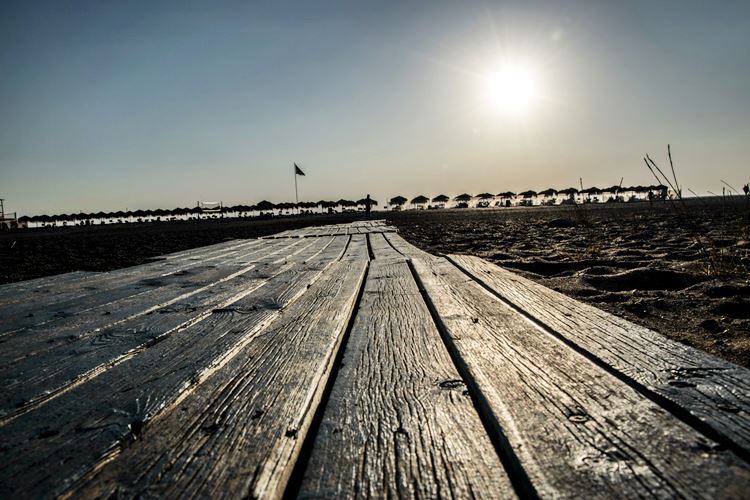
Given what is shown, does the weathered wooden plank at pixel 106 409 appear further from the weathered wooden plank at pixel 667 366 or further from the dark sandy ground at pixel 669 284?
the dark sandy ground at pixel 669 284

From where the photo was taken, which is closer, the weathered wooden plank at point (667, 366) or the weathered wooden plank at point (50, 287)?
the weathered wooden plank at point (667, 366)

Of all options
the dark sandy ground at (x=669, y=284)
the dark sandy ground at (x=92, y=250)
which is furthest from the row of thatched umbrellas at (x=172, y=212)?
the dark sandy ground at (x=669, y=284)

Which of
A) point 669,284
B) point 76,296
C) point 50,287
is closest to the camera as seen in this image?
point 76,296

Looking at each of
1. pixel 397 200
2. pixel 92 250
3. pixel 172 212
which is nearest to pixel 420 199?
pixel 397 200

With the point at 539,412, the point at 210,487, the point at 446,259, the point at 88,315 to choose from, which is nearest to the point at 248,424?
the point at 210,487

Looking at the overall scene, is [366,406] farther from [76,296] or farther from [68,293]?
[68,293]

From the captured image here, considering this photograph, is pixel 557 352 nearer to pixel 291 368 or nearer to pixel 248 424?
pixel 291 368

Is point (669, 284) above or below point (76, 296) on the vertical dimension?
below

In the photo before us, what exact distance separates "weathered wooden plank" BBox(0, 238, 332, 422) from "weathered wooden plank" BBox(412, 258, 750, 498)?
3.45 feet

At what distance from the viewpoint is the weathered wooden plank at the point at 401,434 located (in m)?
0.67

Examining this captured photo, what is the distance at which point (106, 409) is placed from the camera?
3.09 ft

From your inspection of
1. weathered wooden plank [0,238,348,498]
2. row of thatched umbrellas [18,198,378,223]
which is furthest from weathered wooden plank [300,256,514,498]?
row of thatched umbrellas [18,198,378,223]

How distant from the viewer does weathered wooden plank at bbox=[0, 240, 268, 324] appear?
1.85 meters

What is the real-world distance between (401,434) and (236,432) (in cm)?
33
